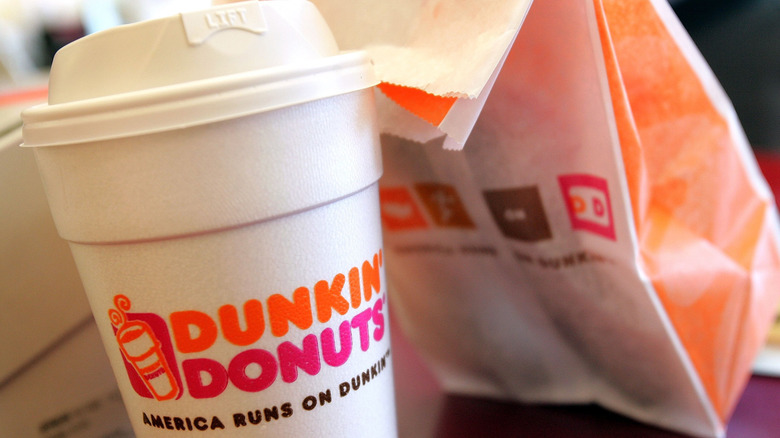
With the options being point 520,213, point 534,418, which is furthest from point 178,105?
point 534,418

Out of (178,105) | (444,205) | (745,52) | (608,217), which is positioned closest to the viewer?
(178,105)

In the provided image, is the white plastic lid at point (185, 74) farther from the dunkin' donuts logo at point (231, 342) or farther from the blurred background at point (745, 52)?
the blurred background at point (745, 52)

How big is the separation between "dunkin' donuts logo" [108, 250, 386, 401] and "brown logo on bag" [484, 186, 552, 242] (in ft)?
0.60

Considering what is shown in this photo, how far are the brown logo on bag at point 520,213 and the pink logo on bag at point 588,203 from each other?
0.02m

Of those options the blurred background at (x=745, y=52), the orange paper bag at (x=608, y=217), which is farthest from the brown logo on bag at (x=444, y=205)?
the blurred background at (x=745, y=52)

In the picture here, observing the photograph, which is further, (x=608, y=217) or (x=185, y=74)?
(x=608, y=217)

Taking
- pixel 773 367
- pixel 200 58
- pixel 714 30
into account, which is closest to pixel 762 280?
pixel 773 367

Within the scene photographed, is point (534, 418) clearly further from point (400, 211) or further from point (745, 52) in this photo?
point (745, 52)

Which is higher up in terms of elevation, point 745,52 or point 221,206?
point 221,206

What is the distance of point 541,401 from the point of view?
61cm

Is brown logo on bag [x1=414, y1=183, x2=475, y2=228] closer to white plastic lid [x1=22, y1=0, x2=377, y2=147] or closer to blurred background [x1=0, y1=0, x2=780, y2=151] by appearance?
white plastic lid [x1=22, y1=0, x2=377, y2=147]

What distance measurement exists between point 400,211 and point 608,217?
21 cm

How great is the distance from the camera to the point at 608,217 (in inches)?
17.9

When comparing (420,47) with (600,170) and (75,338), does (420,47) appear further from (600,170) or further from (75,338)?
(75,338)
